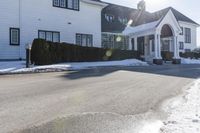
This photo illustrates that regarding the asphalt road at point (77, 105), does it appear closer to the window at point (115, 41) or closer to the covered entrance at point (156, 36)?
the covered entrance at point (156, 36)

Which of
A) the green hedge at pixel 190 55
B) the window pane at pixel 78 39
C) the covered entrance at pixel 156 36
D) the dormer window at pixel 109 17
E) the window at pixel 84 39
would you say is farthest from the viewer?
the green hedge at pixel 190 55

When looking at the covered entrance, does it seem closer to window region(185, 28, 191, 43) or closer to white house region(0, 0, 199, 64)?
white house region(0, 0, 199, 64)

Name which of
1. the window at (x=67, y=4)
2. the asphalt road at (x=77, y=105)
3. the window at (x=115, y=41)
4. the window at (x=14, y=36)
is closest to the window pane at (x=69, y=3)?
the window at (x=67, y=4)

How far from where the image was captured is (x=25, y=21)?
76.9 ft

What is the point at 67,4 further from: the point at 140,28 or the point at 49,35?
the point at 140,28

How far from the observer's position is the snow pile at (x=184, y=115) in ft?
17.7

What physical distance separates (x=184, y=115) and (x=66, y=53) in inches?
643

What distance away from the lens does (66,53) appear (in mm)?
22062

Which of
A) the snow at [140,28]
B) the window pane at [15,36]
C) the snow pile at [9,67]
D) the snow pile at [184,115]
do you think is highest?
the snow at [140,28]

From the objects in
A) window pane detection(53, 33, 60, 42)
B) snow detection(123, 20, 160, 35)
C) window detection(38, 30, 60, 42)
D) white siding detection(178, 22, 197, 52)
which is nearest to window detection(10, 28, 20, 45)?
window detection(38, 30, 60, 42)

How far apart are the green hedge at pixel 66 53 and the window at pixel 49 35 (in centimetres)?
360

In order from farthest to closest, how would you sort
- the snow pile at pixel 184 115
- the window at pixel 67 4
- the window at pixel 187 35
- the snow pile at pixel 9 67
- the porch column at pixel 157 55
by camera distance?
1. the window at pixel 187 35
2. the porch column at pixel 157 55
3. the window at pixel 67 4
4. the snow pile at pixel 9 67
5. the snow pile at pixel 184 115

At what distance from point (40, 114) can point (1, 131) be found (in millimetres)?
1363

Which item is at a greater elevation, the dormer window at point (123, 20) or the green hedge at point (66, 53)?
the dormer window at point (123, 20)
